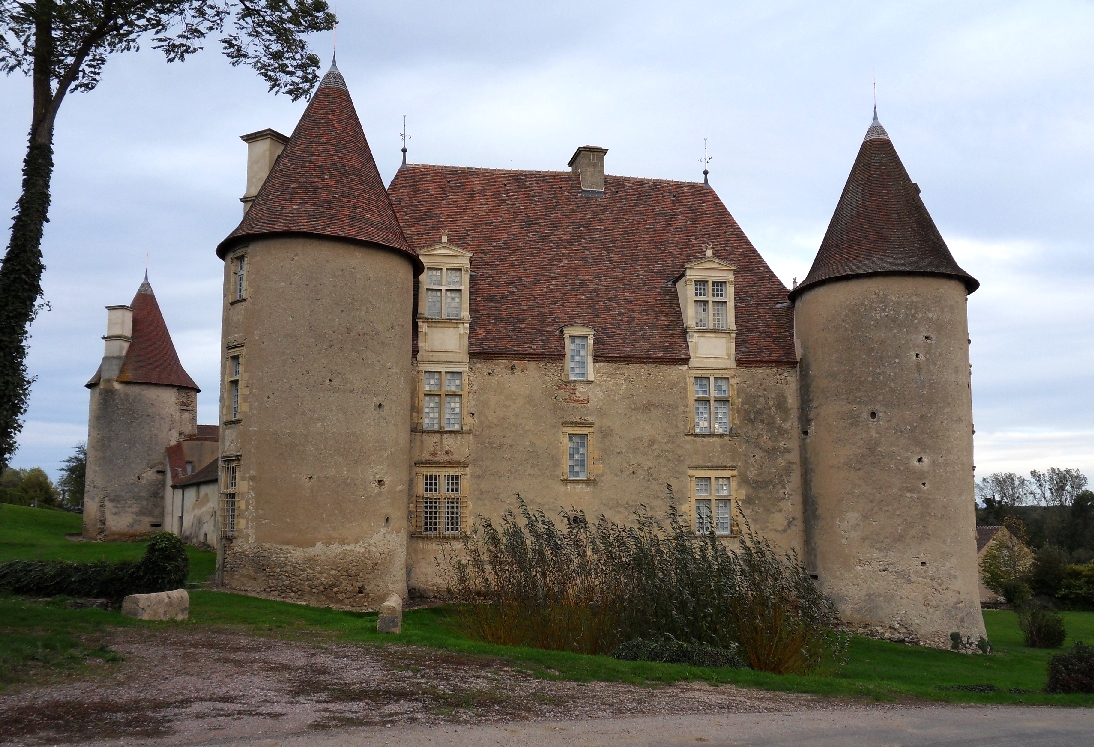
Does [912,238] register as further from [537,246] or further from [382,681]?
[382,681]

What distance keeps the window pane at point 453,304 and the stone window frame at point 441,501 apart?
3637 mm

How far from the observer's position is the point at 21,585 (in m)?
15.9

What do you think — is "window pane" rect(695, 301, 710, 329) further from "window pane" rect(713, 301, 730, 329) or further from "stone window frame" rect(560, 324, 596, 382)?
"stone window frame" rect(560, 324, 596, 382)

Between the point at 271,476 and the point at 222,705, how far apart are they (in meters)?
9.96

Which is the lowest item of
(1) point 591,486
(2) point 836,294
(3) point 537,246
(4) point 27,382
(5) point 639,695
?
(5) point 639,695

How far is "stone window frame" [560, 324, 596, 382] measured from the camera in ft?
73.5

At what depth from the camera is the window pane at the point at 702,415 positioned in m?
22.8

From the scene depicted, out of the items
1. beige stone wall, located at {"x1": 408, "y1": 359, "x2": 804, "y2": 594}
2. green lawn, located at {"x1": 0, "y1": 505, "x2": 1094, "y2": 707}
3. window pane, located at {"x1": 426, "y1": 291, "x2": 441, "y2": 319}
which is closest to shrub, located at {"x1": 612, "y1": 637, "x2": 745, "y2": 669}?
green lawn, located at {"x1": 0, "y1": 505, "x2": 1094, "y2": 707}

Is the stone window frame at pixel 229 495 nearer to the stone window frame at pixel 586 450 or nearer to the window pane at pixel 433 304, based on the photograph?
the window pane at pixel 433 304

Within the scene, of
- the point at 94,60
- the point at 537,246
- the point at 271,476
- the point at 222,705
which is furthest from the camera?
the point at 537,246

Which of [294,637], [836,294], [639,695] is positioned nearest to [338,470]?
[294,637]

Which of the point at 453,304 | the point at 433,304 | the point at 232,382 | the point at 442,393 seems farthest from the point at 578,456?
the point at 232,382

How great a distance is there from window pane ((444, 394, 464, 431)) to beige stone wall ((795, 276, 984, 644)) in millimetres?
8679

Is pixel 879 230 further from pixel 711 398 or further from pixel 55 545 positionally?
pixel 55 545
